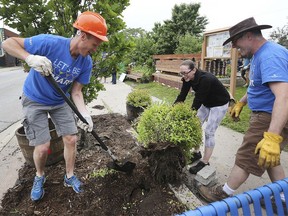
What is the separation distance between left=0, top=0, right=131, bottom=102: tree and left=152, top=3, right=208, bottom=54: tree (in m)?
14.9

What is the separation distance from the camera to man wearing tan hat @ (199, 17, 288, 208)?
196cm

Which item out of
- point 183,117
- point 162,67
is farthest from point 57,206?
point 162,67

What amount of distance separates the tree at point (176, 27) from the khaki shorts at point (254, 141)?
16770 millimetres

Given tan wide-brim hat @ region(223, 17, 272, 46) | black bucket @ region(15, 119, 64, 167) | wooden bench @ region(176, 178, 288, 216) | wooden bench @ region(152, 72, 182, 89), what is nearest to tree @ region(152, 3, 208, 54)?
wooden bench @ region(152, 72, 182, 89)

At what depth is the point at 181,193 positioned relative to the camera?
2609mm

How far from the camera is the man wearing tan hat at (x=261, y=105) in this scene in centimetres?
196

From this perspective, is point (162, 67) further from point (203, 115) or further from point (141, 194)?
point (141, 194)

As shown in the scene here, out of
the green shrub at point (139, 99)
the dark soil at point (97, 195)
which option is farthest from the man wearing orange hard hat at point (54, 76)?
the green shrub at point (139, 99)

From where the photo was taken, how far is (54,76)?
2529 millimetres

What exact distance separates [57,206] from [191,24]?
21.0 meters

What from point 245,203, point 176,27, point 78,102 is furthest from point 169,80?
point 245,203

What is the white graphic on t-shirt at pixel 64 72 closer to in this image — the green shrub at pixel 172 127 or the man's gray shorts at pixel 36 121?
the man's gray shorts at pixel 36 121

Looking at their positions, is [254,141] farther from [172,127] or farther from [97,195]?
[97,195]

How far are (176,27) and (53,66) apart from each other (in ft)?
62.7
